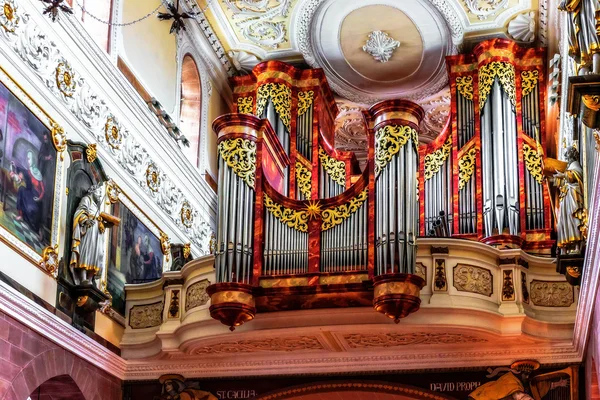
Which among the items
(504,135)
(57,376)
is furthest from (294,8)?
(57,376)

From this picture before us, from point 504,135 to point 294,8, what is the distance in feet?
14.9

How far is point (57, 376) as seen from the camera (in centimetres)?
1325

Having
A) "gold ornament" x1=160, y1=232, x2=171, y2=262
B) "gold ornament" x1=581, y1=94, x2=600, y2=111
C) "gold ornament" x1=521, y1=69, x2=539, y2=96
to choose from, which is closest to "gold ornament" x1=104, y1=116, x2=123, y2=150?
"gold ornament" x1=160, y1=232, x2=171, y2=262

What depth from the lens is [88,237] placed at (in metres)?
13.8

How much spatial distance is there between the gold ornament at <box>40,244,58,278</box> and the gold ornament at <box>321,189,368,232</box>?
3.48 meters

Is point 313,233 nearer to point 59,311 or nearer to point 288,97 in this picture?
point 59,311

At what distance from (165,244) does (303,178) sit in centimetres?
299

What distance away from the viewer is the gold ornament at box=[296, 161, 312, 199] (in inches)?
717

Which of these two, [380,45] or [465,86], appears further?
[380,45]

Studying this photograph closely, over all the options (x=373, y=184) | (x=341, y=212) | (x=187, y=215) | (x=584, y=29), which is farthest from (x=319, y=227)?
(x=584, y=29)

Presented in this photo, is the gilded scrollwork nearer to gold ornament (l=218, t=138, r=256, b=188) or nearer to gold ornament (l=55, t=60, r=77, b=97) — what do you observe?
gold ornament (l=218, t=138, r=256, b=188)

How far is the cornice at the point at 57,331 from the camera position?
1173 cm

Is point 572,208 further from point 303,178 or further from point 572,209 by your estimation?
point 303,178

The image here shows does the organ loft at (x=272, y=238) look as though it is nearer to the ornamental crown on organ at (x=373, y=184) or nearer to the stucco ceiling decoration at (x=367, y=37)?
the ornamental crown on organ at (x=373, y=184)
